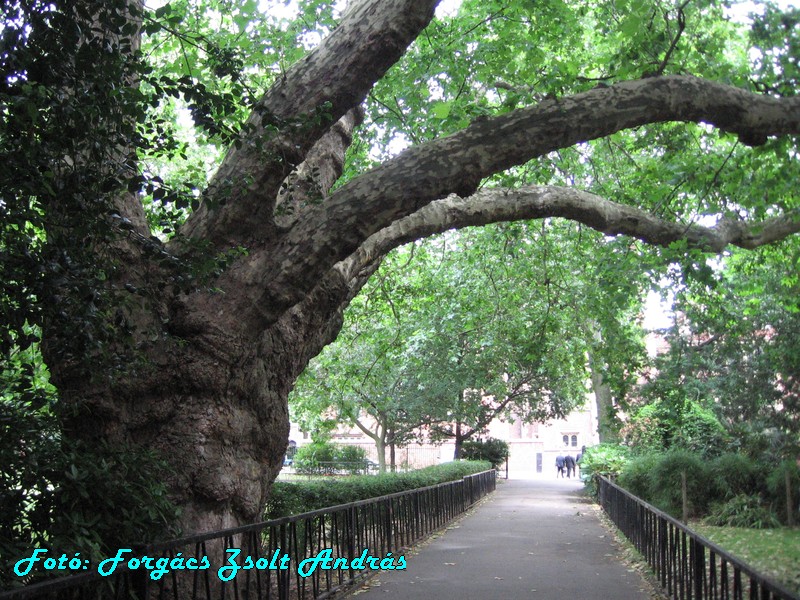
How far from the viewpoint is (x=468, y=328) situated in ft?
59.7

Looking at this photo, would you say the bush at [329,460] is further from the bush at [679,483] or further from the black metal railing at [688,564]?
the black metal railing at [688,564]

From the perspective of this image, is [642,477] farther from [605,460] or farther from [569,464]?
[569,464]

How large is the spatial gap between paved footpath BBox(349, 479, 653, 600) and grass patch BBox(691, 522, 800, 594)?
1.67 m

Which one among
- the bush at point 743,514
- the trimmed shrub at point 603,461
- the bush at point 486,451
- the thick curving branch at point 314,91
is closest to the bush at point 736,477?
the bush at point 743,514

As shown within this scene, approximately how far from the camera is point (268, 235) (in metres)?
6.59

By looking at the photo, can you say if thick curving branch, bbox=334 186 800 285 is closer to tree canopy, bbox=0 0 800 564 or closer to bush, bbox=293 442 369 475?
tree canopy, bbox=0 0 800 564

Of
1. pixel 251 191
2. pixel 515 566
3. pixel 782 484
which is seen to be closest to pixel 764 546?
pixel 782 484

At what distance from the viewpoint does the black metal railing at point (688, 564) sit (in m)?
4.56

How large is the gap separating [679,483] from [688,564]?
951cm

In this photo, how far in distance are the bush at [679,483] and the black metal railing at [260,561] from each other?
21.7 feet

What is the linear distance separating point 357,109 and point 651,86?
3.69m

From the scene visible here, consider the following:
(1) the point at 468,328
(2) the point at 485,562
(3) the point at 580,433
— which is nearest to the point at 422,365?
(1) the point at 468,328

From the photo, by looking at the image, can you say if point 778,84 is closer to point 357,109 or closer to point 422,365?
point 357,109

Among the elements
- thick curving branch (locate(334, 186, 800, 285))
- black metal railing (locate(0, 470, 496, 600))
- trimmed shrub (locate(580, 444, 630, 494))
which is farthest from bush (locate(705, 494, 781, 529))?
thick curving branch (locate(334, 186, 800, 285))
